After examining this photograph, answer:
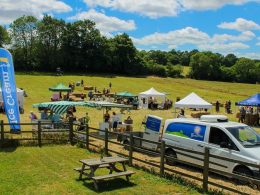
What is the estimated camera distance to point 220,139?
11.9 metres

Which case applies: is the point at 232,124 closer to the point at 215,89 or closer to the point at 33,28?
the point at 215,89

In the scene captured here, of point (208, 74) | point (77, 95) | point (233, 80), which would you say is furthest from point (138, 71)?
point (77, 95)

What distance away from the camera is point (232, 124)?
12227 millimetres

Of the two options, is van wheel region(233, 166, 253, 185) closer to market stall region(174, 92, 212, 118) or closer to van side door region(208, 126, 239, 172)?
van side door region(208, 126, 239, 172)

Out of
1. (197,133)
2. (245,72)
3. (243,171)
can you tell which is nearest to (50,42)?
(245,72)

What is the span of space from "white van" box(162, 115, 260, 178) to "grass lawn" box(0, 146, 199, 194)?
1.46 metres

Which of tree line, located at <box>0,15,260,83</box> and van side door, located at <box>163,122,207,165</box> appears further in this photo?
tree line, located at <box>0,15,260,83</box>

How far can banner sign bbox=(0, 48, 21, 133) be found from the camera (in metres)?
18.4

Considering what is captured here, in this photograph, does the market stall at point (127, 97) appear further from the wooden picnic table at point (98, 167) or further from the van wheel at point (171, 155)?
the wooden picnic table at point (98, 167)

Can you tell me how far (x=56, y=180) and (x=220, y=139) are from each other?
516 centimetres

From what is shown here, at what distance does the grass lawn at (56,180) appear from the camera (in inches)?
395

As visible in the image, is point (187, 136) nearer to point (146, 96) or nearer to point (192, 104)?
point (192, 104)

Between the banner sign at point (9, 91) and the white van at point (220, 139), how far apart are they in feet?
27.2

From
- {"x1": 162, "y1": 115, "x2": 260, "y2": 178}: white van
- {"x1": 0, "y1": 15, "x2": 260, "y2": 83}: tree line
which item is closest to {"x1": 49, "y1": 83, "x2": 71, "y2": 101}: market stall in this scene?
{"x1": 162, "y1": 115, "x2": 260, "y2": 178}: white van
